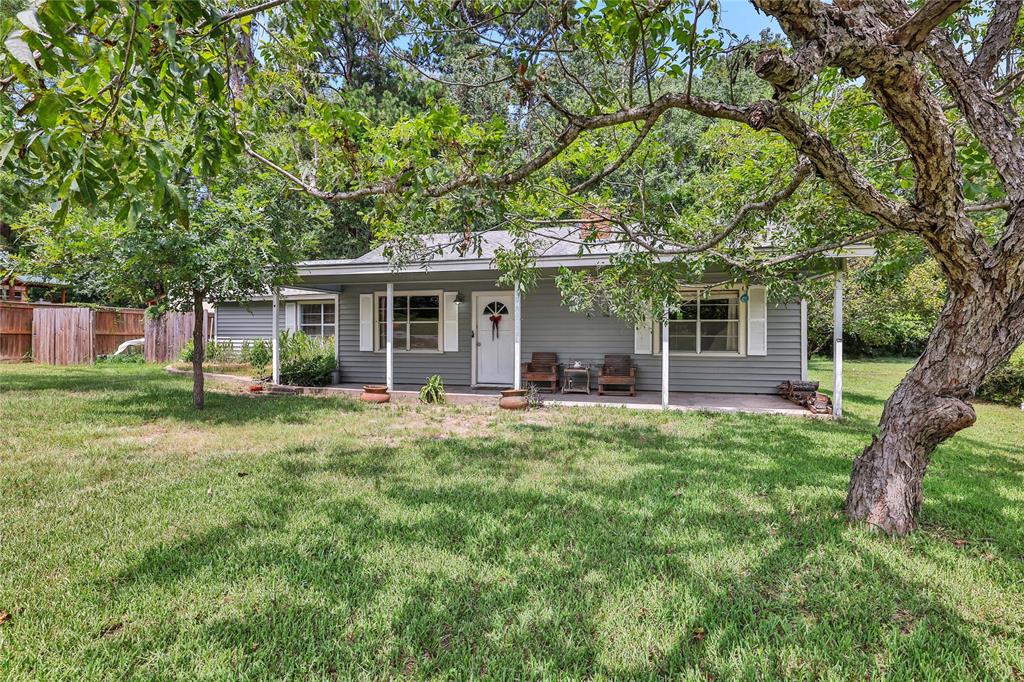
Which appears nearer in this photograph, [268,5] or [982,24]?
[268,5]

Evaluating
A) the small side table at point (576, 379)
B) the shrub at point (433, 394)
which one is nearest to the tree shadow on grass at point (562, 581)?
the shrub at point (433, 394)

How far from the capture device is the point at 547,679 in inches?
78.6

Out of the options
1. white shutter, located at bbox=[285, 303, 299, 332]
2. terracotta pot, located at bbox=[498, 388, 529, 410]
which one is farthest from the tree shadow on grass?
white shutter, located at bbox=[285, 303, 299, 332]

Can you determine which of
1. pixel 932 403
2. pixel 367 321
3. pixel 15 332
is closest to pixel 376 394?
pixel 367 321

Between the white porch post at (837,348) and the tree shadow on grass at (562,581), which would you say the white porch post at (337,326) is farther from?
the white porch post at (837,348)

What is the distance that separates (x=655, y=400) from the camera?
8.88 meters

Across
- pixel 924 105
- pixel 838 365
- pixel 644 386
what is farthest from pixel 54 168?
pixel 644 386

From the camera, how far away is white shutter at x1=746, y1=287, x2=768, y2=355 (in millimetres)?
8961

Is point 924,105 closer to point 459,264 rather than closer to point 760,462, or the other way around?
point 760,462

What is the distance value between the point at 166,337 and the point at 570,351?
547 inches

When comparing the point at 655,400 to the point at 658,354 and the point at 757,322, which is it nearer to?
the point at 658,354

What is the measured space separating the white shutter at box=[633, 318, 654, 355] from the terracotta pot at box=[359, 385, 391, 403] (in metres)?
4.71

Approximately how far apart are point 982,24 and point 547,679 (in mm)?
5754

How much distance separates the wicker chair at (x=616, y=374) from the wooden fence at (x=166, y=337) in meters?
13.6
